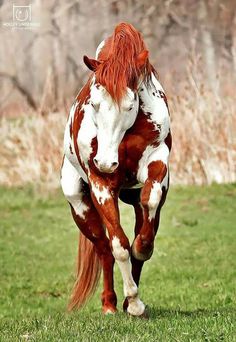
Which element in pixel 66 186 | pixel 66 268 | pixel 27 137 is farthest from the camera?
pixel 27 137

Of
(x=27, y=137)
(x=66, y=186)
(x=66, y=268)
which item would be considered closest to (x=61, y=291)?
(x=66, y=268)

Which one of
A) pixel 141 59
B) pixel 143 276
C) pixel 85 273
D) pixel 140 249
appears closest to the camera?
pixel 141 59

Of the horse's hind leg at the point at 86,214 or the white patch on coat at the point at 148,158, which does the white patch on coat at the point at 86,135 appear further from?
the horse's hind leg at the point at 86,214

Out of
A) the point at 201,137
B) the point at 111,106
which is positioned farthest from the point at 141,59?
the point at 201,137

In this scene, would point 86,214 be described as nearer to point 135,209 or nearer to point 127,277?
point 135,209

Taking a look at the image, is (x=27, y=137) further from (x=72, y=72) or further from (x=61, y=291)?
(x=72, y=72)

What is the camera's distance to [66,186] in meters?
7.85

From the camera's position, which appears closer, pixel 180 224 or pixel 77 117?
pixel 77 117

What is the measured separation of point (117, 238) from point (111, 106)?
0.86m

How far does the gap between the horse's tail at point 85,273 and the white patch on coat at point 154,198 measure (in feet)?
3.89

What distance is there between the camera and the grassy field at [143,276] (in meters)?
6.30

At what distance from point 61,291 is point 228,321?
19.3 feet

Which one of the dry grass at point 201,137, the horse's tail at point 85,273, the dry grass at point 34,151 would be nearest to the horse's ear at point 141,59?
the horse's tail at point 85,273

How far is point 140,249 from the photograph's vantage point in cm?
707
